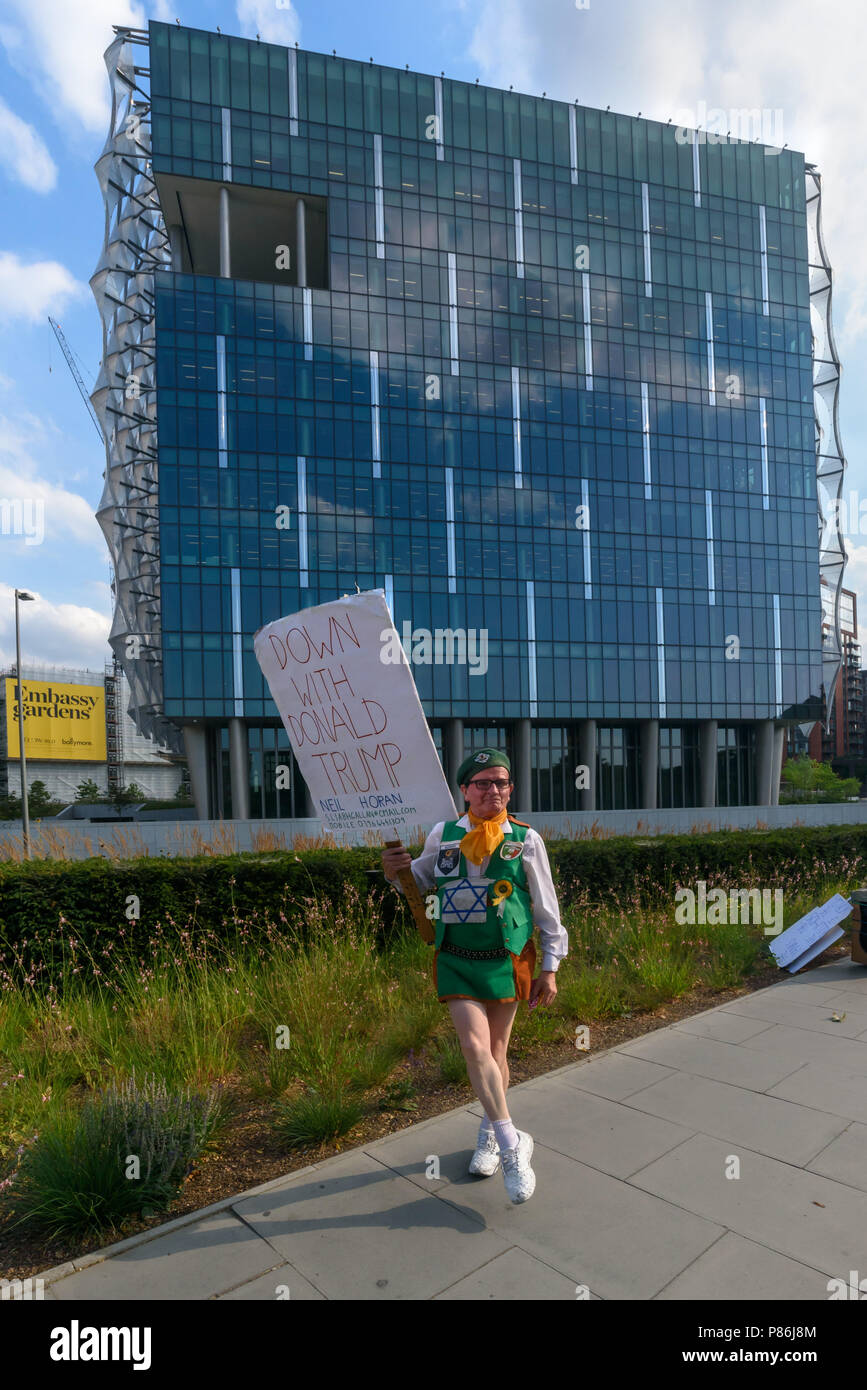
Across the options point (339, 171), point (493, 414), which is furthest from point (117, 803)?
point (339, 171)

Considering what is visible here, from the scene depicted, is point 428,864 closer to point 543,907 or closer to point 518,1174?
point 543,907

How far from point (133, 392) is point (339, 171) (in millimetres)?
17308

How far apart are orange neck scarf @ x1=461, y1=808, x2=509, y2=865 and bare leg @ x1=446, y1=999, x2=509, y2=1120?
658mm

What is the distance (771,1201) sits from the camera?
3244 mm

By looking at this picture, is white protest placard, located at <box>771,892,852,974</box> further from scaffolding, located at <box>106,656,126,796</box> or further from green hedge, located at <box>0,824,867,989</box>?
scaffolding, located at <box>106,656,126,796</box>

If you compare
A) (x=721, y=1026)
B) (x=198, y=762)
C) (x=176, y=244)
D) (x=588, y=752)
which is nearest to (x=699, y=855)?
(x=721, y=1026)

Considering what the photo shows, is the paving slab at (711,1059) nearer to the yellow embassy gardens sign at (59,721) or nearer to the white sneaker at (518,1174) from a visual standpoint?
the white sneaker at (518,1174)

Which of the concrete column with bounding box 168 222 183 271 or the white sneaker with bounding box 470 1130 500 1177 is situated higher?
the concrete column with bounding box 168 222 183 271

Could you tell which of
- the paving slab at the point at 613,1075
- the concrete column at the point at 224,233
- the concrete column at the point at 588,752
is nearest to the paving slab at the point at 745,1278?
the paving slab at the point at 613,1075

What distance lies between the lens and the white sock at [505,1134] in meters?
3.28

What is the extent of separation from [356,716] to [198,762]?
133ft

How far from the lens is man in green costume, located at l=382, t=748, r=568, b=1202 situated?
3355mm

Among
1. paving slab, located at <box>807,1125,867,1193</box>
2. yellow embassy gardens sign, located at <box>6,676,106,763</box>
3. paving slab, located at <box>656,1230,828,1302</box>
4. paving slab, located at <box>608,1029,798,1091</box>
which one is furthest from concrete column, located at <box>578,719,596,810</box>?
yellow embassy gardens sign, located at <box>6,676,106,763</box>

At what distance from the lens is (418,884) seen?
12.3ft
